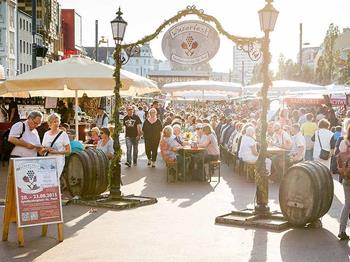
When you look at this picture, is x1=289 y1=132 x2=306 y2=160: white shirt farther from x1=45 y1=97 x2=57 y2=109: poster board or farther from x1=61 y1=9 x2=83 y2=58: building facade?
x1=61 y1=9 x2=83 y2=58: building facade

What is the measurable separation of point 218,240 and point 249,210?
84.4 inches

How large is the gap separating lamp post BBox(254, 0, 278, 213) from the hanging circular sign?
108 centimetres

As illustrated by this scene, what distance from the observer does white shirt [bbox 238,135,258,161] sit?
1661 cm

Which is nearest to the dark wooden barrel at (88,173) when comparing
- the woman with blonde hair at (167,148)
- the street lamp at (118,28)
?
the street lamp at (118,28)

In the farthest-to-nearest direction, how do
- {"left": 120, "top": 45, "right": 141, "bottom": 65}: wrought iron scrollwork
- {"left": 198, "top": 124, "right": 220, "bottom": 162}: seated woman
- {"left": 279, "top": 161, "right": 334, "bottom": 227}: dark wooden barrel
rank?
{"left": 198, "top": 124, "right": 220, "bottom": 162}: seated woman < {"left": 120, "top": 45, "right": 141, "bottom": 65}: wrought iron scrollwork < {"left": 279, "top": 161, "right": 334, "bottom": 227}: dark wooden barrel

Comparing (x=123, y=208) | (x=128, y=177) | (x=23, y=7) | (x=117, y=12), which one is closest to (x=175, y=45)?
(x=117, y=12)

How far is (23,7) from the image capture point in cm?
7419

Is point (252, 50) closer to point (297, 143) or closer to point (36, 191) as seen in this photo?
point (36, 191)

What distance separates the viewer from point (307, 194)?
10164 millimetres

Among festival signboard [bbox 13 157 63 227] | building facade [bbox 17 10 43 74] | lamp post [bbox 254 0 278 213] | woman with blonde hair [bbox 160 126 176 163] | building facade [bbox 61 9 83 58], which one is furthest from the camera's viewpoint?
building facade [bbox 61 9 83 58]

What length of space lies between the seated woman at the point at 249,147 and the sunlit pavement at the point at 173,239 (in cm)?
358

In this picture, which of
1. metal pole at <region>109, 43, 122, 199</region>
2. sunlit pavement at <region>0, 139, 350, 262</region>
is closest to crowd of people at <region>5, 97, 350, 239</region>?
metal pole at <region>109, 43, 122, 199</region>

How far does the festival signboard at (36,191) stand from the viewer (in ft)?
29.5

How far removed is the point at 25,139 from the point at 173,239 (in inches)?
145
